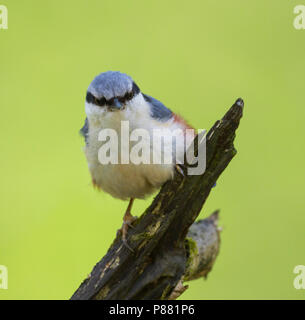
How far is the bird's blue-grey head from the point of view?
245 centimetres

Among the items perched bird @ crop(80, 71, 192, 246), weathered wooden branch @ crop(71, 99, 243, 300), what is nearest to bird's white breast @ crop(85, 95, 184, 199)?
perched bird @ crop(80, 71, 192, 246)

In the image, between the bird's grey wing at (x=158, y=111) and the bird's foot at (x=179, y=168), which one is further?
the bird's grey wing at (x=158, y=111)

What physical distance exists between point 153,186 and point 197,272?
26.6 inches

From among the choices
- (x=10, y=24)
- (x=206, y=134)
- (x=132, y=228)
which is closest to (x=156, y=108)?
(x=206, y=134)

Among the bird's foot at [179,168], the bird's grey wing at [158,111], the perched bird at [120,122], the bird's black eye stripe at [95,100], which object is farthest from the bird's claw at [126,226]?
the bird's black eye stripe at [95,100]

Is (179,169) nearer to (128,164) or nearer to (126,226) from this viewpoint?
(128,164)

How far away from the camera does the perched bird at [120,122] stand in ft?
→ 8.13

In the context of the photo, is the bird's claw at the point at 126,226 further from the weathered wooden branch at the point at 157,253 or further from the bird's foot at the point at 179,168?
the bird's foot at the point at 179,168

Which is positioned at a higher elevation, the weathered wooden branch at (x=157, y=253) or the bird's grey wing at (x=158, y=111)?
the bird's grey wing at (x=158, y=111)

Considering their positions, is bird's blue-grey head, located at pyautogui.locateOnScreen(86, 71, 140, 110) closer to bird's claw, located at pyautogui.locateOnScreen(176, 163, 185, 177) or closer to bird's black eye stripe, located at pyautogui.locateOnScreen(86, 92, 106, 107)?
bird's black eye stripe, located at pyautogui.locateOnScreen(86, 92, 106, 107)

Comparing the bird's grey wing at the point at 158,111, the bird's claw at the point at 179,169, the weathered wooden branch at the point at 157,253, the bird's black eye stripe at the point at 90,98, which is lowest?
the weathered wooden branch at the point at 157,253

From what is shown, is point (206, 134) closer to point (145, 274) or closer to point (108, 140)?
point (108, 140)

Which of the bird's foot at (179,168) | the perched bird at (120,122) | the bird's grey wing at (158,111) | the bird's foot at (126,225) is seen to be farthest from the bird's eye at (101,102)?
the bird's foot at (126,225)

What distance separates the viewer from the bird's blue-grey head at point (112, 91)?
245 centimetres
